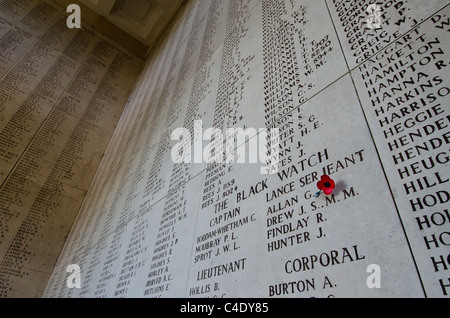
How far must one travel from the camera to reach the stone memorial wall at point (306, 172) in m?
0.96

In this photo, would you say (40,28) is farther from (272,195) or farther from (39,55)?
(272,195)

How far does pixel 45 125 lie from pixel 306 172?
6428mm

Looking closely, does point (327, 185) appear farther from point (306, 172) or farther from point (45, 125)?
point (45, 125)

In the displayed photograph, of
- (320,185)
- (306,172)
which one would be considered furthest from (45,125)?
(320,185)

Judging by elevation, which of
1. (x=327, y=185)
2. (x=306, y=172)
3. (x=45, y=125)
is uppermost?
(x=45, y=125)

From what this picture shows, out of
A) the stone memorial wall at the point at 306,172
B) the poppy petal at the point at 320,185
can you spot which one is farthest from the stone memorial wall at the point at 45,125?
the poppy petal at the point at 320,185

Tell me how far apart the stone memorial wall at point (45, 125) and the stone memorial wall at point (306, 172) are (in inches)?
87.3

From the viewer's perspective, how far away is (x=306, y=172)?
136 cm

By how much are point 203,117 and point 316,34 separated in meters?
→ 1.37

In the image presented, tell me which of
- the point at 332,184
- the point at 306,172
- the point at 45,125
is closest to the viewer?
the point at 332,184

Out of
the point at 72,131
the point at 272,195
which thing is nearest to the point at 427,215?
the point at 272,195

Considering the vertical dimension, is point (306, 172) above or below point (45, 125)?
below

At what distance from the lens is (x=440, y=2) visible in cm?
120

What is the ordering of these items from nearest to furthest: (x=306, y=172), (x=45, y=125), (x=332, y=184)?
(x=332, y=184)
(x=306, y=172)
(x=45, y=125)
